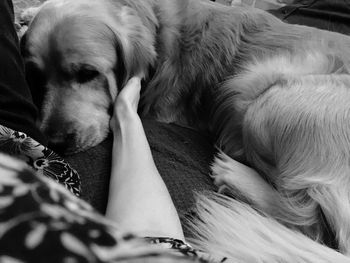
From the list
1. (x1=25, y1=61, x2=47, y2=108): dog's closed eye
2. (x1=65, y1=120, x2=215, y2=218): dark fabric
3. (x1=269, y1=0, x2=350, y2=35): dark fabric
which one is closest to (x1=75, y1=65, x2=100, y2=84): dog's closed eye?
(x1=25, y1=61, x2=47, y2=108): dog's closed eye

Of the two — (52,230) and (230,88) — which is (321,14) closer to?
(230,88)

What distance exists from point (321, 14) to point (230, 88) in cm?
108

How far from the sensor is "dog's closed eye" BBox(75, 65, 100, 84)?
1.20 meters

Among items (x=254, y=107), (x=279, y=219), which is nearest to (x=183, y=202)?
(x=279, y=219)

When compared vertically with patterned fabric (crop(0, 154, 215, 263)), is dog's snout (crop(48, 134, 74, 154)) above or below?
below

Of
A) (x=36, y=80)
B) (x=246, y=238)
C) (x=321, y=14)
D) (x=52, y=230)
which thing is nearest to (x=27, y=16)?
(x=36, y=80)

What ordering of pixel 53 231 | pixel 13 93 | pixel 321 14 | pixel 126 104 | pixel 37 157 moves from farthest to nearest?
pixel 321 14 → pixel 126 104 → pixel 13 93 → pixel 37 157 → pixel 53 231

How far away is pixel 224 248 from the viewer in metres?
0.77

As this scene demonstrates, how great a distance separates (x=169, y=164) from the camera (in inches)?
39.6

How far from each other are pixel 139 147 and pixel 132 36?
19.6 inches

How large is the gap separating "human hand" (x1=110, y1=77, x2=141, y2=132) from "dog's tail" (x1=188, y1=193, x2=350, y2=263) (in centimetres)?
32

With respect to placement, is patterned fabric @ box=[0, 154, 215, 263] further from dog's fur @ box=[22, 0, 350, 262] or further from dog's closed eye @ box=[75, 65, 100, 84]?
dog's closed eye @ box=[75, 65, 100, 84]

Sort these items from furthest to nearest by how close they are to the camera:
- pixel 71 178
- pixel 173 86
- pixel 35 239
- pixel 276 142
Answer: pixel 173 86, pixel 276 142, pixel 71 178, pixel 35 239

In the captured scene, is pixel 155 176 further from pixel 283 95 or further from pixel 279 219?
pixel 283 95
